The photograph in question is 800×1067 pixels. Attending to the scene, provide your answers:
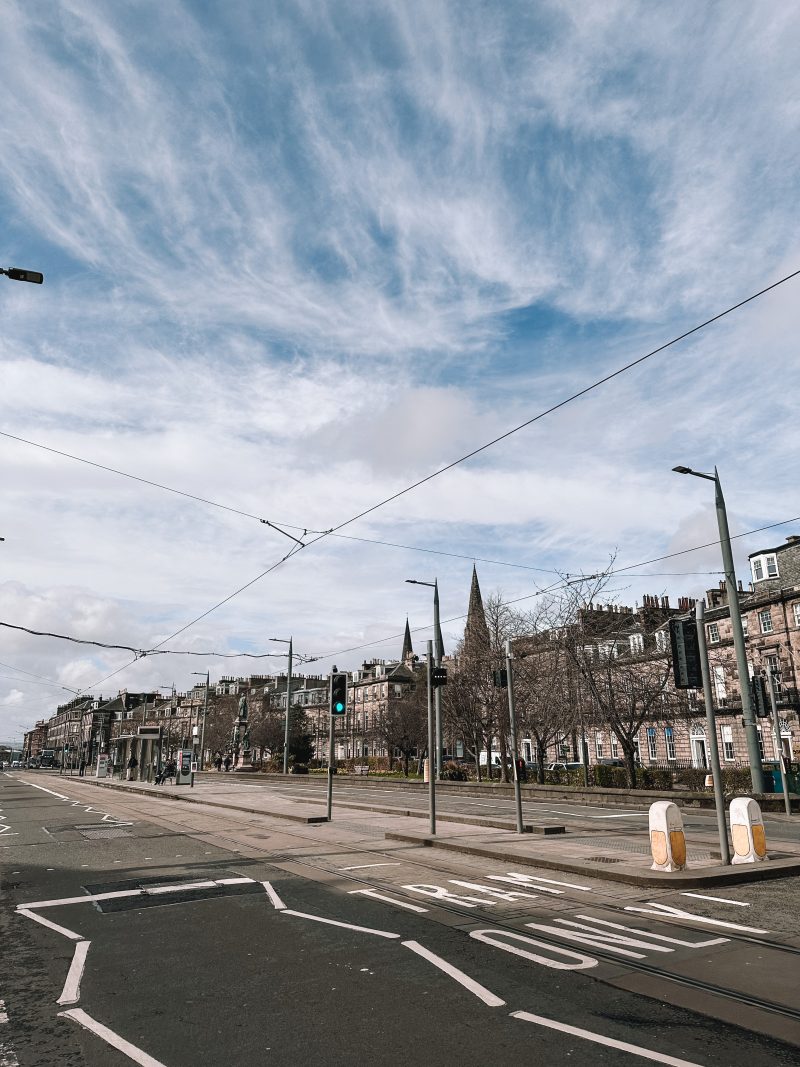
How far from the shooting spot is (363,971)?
21.5 ft

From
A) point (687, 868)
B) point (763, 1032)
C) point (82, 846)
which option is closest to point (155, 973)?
point (763, 1032)

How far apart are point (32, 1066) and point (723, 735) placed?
56.0 metres

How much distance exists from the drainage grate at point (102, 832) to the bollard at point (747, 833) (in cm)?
1268

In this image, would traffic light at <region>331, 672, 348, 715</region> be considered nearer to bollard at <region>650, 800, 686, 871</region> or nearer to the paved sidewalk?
Answer: the paved sidewalk

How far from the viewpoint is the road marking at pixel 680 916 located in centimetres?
808

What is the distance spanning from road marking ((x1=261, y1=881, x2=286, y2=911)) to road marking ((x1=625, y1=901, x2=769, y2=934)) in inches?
167

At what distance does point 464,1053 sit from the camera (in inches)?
188

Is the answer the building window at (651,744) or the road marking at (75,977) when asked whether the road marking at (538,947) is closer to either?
the road marking at (75,977)

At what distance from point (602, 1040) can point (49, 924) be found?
21.4 ft

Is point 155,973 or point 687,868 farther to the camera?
point 687,868

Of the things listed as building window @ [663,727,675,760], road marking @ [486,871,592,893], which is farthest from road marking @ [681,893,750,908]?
building window @ [663,727,675,760]

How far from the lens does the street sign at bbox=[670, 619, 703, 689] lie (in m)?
12.3

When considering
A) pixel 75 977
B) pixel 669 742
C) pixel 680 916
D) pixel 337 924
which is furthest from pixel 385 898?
pixel 669 742

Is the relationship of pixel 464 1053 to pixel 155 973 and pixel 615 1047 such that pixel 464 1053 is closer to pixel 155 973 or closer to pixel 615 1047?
pixel 615 1047
